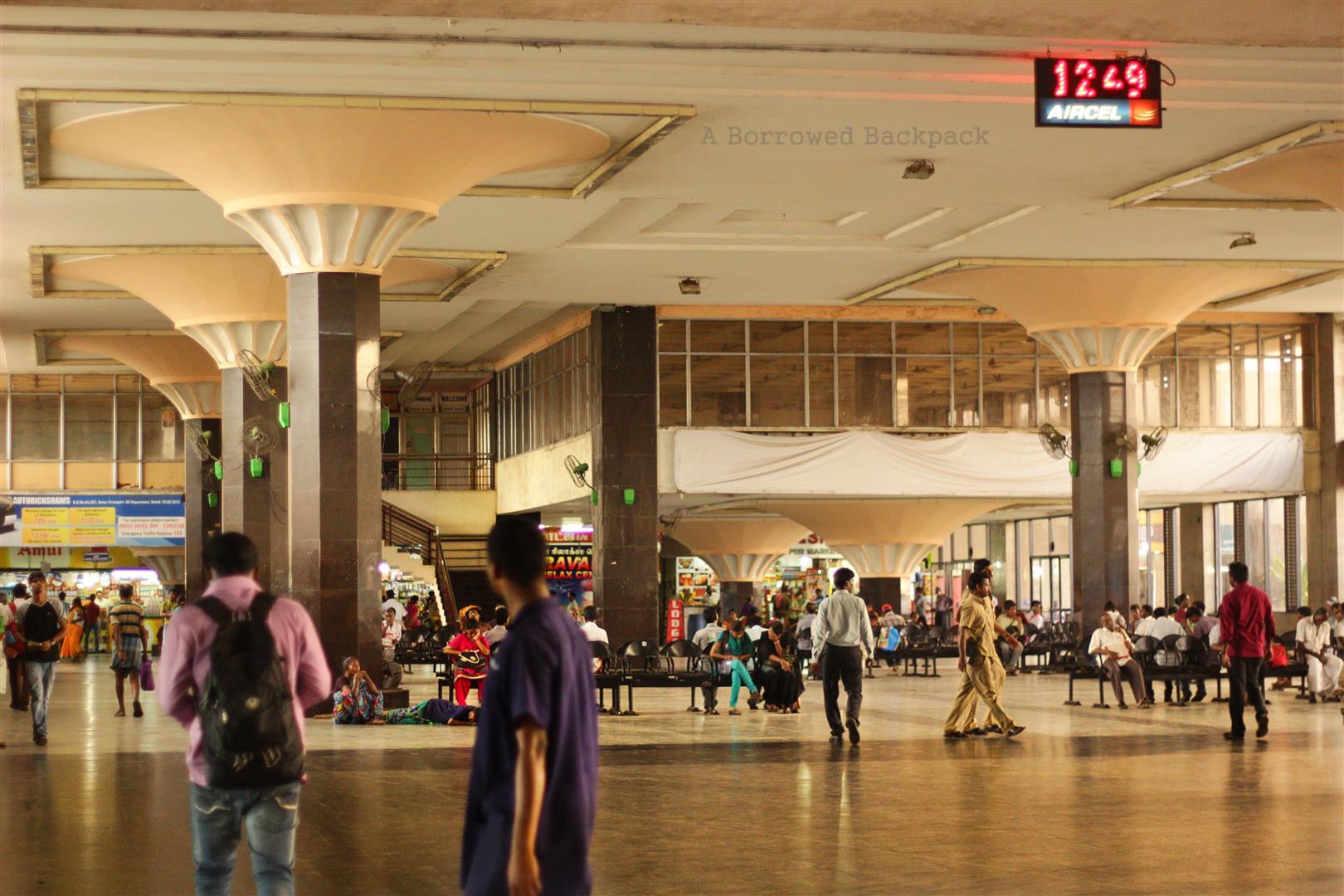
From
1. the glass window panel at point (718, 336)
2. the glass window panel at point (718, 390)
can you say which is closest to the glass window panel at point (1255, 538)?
the glass window panel at point (718, 390)

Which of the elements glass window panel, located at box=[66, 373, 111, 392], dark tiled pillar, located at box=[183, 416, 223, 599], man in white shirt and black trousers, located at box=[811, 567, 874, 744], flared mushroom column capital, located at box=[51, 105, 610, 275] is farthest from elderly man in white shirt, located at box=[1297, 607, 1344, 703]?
glass window panel, located at box=[66, 373, 111, 392]

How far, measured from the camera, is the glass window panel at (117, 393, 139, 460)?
41.2 m

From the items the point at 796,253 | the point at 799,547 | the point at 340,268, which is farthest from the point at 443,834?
the point at 799,547

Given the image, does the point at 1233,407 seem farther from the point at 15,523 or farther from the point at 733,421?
the point at 15,523

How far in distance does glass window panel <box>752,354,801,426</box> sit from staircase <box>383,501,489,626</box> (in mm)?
10523

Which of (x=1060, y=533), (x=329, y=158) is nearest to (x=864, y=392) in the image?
(x=1060, y=533)

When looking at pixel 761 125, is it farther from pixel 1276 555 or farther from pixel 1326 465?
pixel 1276 555

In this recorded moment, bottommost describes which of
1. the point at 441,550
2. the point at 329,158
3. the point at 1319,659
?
the point at 1319,659

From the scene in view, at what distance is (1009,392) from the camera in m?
31.6

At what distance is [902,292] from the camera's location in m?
28.8

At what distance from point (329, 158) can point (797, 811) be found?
29.0 ft

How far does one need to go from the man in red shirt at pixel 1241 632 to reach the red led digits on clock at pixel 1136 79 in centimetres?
493

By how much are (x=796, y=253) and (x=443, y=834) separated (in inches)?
621

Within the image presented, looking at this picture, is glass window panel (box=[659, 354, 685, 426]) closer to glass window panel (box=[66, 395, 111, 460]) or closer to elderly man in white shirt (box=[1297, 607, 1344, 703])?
elderly man in white shirt (box=[1297, 607, 1344, 703])
